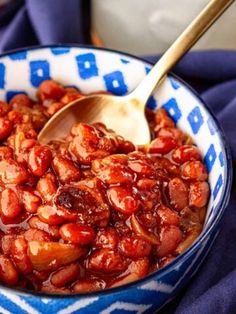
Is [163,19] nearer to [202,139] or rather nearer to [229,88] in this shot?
[229,88]

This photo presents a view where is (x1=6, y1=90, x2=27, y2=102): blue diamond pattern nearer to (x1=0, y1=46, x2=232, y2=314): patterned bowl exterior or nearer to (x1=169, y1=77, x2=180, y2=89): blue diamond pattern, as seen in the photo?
(x1=0, y1=46, x2=232, y2=314): patterned bowl exterior

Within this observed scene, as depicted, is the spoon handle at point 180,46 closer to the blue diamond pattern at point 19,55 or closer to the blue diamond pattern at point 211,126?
the blue diamond pattern at point 211,126

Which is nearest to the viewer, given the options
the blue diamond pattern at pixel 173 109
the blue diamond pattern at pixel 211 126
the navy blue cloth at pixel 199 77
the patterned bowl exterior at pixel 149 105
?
the patterned bowl exterior at pixel 149 105

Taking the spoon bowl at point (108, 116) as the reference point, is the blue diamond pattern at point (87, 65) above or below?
above

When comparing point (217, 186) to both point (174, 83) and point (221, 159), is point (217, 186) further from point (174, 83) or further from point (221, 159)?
point (174, 83)

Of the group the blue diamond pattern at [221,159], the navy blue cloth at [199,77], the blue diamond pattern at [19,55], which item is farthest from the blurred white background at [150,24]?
the blue diamond pattern at [221,159]
